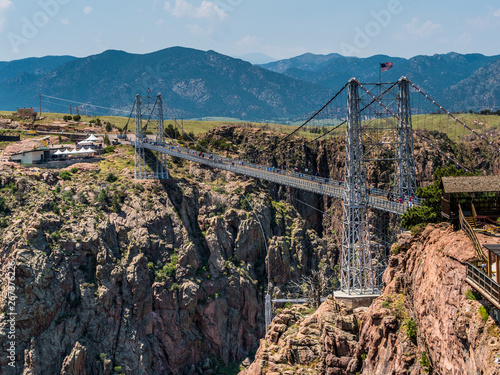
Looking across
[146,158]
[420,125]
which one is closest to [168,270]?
[146,158]

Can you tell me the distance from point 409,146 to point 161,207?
2994 centimetres

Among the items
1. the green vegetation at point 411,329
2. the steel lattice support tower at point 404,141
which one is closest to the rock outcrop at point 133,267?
the steel lattice support tower at point 404,141

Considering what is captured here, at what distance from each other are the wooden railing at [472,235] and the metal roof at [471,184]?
0.76 metres

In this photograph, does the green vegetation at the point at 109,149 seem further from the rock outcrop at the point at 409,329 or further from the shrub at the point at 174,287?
the rock outcrop at the point at 409,329

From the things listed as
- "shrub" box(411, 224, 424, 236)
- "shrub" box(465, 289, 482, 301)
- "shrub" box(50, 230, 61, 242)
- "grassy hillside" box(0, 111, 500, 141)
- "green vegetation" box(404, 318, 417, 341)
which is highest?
"grassy hillside" box(0, 111, 500, 141)

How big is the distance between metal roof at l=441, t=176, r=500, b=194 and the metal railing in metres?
5.30

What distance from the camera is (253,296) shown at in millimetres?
69125

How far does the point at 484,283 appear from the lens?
19.8 metres

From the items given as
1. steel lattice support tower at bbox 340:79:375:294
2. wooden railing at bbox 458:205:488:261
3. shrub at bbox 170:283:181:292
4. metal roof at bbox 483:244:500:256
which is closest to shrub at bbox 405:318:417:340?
wooden railing at bbox 458:205:488:261

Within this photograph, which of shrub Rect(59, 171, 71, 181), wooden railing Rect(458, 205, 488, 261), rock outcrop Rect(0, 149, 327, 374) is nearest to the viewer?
wooden railing Rect(458, 205, 488, 261)

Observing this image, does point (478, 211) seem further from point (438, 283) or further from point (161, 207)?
point (161, 207)

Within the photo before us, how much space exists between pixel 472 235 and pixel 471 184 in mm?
3761

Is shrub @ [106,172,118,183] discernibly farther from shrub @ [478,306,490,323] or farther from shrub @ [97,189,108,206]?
shrub @ [478,306,490,323]

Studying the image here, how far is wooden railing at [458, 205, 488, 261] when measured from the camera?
70.1 ft
